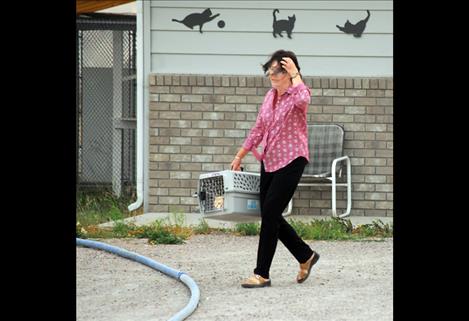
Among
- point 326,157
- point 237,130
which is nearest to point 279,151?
point 326,157

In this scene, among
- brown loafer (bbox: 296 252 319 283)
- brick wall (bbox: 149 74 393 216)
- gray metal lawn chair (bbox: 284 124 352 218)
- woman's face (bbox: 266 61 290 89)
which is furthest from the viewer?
brick wall (bbox: 149 74 393 216)

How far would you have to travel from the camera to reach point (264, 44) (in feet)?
42.3

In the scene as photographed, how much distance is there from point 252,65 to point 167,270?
4725 mm

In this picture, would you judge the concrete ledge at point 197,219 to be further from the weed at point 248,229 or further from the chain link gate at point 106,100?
the chain link gate at point 106,100

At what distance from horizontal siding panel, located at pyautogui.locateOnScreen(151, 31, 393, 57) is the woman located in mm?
4619

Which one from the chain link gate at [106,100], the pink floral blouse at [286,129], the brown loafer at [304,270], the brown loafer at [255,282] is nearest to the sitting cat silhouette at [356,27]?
the chain link gate at [106,100]

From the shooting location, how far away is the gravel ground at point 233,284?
7223 mm

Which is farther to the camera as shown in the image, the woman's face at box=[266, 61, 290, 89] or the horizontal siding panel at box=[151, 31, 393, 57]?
the horizontal siding panel at box=[151, 31, 393, 57]

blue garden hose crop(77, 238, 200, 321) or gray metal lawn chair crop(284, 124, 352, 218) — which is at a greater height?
gray metal lawn chair crop(284, 124, 352, 218)

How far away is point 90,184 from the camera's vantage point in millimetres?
15000

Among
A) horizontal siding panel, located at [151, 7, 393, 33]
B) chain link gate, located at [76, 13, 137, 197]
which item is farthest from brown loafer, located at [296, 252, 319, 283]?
chain link gate, located at [76, 13, 137, 197]

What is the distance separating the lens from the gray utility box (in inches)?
332

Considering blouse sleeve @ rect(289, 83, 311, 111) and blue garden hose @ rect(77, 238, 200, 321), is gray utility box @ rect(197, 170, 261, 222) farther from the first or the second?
blouse sleeve @ rect(289, 83, 311, 111)

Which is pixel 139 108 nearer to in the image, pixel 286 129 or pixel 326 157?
pixel 326 157
